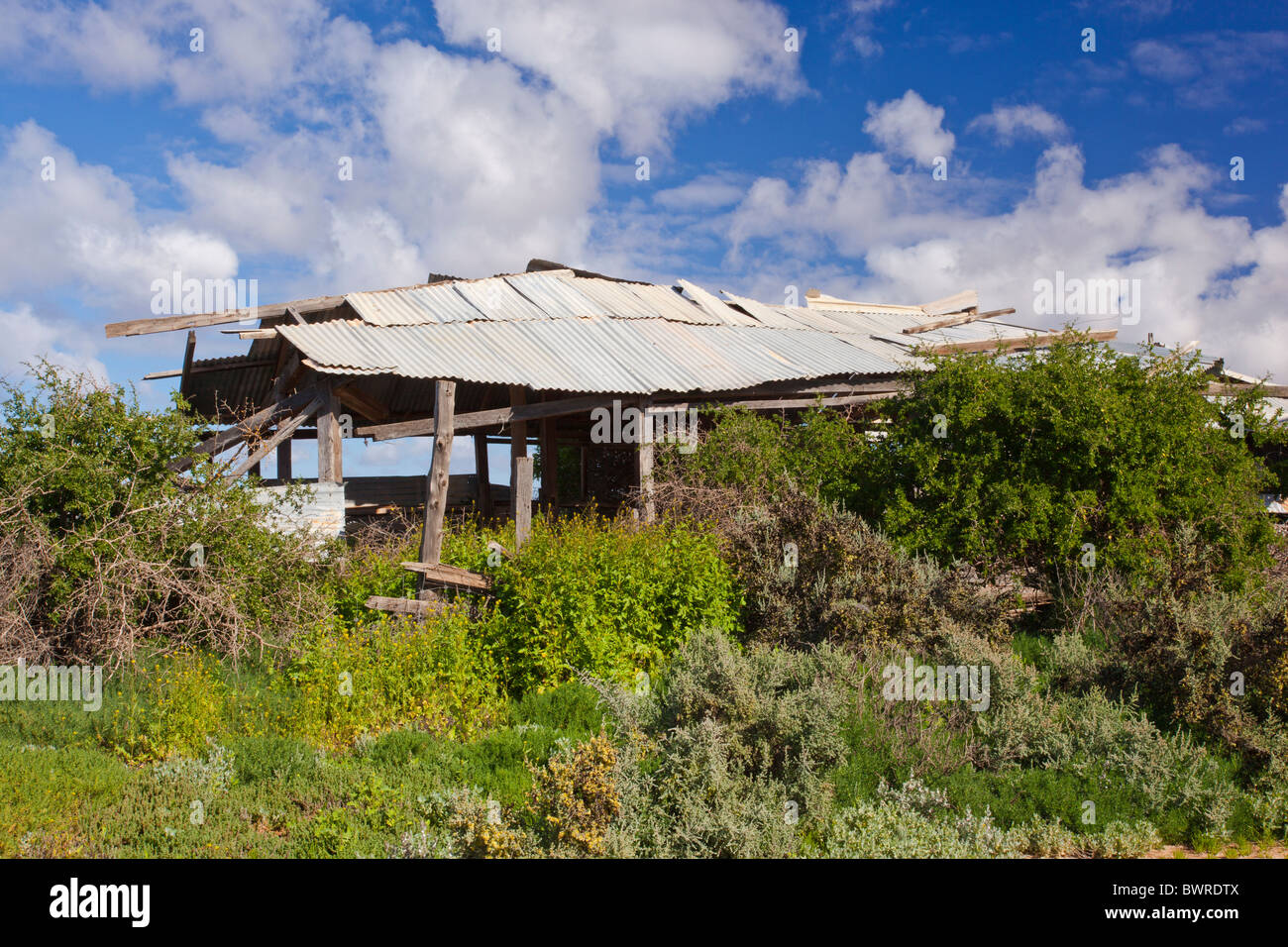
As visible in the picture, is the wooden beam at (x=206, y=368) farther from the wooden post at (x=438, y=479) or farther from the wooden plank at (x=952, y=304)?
the wooden plank at (x=952, y=304)

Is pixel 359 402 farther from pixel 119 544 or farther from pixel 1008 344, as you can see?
pixel 1008 344

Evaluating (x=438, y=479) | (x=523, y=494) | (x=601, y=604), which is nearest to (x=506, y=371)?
(x=523, y=494)

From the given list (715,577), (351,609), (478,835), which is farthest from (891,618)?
(351,609)

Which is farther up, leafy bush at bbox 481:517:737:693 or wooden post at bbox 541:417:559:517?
wooden post at bbox 541:417:559:517

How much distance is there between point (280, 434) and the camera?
41.4ft

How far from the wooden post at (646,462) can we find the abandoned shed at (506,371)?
0.03 m

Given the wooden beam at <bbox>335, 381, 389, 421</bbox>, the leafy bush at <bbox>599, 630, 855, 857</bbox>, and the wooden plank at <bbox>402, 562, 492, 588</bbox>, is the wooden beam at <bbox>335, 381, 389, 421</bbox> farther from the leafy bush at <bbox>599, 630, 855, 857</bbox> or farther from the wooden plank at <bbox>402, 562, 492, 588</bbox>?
the leafy bush at <bbox>599, 630, 855, 857</bbox>

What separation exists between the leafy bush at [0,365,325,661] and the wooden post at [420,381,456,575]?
1571 mm

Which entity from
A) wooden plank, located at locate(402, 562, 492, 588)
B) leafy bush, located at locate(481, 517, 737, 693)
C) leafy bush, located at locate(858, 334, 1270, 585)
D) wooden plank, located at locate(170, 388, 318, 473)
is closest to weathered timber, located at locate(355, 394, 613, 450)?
wooden plank, located at locate(170, 388, 318, 473)

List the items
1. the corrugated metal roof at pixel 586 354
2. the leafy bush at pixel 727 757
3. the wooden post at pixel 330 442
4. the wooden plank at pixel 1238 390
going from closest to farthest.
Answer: the leafy bush at pixel 727 757, the wooden post at pixel 330 442, the corrugated metal roof at pixel 586 354, the wooden plank at pixel 1238 390

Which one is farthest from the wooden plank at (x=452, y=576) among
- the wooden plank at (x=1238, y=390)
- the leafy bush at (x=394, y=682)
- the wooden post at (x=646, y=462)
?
the wooden plank at (x=1238, y=390)

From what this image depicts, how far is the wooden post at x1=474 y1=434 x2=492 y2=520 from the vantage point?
18.8 meters

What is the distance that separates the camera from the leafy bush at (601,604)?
9453 mm

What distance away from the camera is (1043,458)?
11383mm
